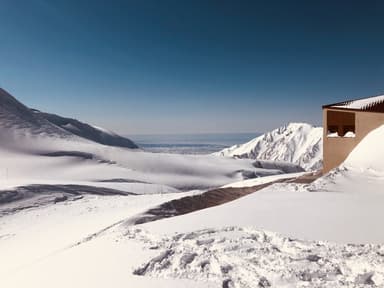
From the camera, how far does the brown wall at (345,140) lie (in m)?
15.7

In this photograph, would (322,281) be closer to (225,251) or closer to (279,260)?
(279,260)

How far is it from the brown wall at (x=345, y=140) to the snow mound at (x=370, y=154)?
41 cm

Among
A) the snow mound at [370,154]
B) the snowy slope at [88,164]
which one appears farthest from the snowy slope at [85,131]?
the snow mound at [370,154]

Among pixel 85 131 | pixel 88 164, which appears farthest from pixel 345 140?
pixel 85 131

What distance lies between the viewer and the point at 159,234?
8391mm

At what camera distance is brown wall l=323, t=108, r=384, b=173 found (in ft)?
51.4

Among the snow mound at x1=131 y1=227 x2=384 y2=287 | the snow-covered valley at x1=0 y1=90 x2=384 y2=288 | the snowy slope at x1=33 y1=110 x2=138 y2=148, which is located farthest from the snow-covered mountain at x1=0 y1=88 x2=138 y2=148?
the snow mound at x1=131 y1=227 x2=384 y2=287

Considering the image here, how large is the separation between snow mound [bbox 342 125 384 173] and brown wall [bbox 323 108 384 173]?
407 mm

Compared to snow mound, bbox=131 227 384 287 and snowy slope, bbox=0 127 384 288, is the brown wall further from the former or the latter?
snow mound, bbox=131 227 384 287

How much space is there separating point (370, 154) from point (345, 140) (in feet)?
9.71

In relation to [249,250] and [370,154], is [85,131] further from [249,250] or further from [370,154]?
[249,250]

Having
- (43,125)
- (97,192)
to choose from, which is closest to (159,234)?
(97,192)

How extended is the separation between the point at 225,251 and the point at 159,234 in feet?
6.58

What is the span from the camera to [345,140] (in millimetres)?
16828
